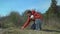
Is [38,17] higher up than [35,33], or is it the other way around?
[38,17]

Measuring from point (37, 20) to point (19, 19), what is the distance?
21.1 ft

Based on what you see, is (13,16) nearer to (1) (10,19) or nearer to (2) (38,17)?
(1) (10,19)

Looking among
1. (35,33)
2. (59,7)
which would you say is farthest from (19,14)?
(59,7)

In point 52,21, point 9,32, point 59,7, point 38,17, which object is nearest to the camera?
point 9,32

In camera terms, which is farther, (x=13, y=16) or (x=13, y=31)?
(x=13, y=16)

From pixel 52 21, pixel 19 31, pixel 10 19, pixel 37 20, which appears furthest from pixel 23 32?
pixel 52 21

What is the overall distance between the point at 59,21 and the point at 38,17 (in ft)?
29.4

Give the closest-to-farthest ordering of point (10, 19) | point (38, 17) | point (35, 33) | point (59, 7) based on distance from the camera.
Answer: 1. point (35, 33)
2. point (38, 17)
3. point (10, 19)
4. point (59, 7)

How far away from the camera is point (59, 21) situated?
18.9 m

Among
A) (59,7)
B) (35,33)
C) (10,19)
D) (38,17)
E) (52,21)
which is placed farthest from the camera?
(59,7)

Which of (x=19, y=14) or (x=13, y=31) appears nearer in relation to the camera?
(x=13, y=31)

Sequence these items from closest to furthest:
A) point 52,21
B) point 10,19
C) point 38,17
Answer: point 38,17 → point 10,19 → point 52,21

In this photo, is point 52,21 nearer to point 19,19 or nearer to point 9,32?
point 19,19

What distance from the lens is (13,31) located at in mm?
9398
